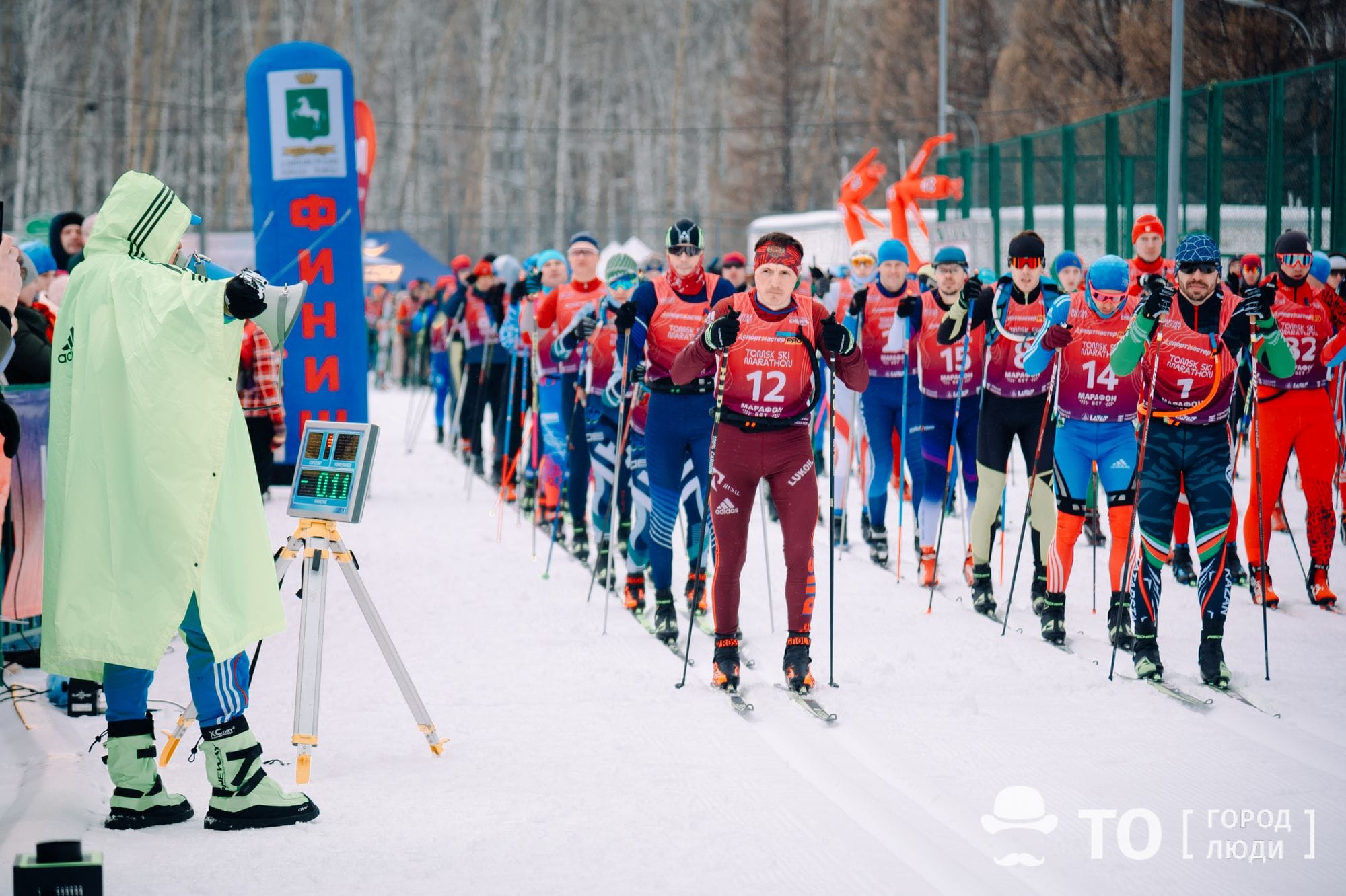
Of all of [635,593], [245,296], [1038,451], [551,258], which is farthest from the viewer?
[551,258]

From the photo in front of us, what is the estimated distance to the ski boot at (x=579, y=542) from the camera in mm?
10336

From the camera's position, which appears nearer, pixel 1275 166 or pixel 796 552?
pixel 796 552

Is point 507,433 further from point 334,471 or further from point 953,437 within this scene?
point 334,471

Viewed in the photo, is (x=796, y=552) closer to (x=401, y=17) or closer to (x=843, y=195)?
(x=843, y=195)

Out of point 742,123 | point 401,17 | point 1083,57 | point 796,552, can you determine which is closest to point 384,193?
point 401,17

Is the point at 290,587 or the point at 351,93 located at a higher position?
the point at 351,93

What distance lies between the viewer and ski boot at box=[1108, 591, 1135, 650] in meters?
6.80

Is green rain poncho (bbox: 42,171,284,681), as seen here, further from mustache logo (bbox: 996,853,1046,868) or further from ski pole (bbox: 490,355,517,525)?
ski pole (bbox: 490,355,517,525)

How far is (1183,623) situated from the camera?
789cm

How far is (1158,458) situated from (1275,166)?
9.81m

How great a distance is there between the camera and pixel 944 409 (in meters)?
9.16

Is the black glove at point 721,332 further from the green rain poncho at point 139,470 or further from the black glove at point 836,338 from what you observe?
the green rain poncho at point 139,470

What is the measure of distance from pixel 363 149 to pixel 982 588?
8.44 metres

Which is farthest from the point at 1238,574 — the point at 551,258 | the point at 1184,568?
the point at 551,258
